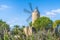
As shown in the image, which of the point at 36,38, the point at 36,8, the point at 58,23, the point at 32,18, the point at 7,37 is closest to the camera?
the point at 7,37

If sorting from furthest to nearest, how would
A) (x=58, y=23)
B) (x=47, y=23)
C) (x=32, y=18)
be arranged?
(x=32, y=18) < (x=47, y=23) < (x=58, y=23)

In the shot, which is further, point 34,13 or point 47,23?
point 34,13

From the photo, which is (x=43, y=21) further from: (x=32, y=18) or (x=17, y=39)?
(x=17, y=39)

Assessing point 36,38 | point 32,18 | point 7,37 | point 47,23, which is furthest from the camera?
point 32,18

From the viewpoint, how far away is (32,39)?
5.32 meters

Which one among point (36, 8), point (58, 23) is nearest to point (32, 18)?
point (36, 8)

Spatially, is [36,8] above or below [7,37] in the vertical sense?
above

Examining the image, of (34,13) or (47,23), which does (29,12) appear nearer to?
(34,13)

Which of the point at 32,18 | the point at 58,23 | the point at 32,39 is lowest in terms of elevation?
the point at 32,39

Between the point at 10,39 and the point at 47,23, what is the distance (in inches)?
1556

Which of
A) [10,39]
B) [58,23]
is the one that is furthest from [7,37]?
[58,23]

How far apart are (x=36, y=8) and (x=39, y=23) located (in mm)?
18009

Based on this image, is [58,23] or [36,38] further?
[58,23]

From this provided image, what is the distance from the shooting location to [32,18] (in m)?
58.2
